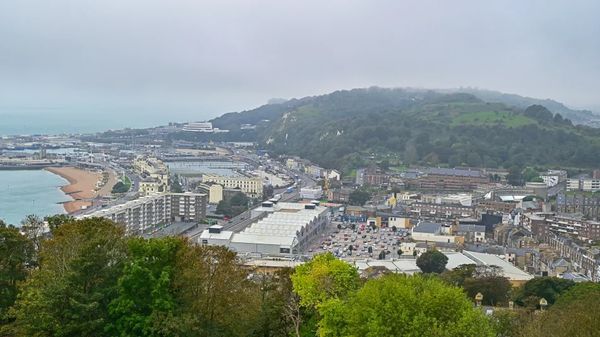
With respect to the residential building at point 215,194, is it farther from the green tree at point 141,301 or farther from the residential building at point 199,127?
the residential building at point 199,127

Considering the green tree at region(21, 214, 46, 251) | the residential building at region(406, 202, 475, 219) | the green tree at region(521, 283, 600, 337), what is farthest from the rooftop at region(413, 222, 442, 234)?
the green tree at region(21, 214, 46, 251)

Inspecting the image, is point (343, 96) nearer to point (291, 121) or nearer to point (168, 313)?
point (291, 121)

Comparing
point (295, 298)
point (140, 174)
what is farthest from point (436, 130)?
point (295, 298)

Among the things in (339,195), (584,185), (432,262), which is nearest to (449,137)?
(584,185)

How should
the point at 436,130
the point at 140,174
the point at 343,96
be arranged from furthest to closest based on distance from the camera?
the point at 343,96
the point at 436,130
the point at 140,174

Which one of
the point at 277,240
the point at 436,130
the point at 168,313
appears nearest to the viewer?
the point at 168,313

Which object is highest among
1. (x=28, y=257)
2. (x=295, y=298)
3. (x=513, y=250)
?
(x=28, y=257)
